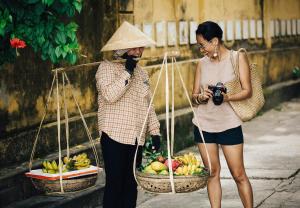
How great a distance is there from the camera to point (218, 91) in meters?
6.63

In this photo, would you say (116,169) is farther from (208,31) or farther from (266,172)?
(266,172)

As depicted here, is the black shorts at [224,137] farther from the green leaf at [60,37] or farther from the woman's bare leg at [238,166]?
the green leaf at [60,37]

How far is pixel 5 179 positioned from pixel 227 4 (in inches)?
309

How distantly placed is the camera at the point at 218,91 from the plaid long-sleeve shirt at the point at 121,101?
57cm

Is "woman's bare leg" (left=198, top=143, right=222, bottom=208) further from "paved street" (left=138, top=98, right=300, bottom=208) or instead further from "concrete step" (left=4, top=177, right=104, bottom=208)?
"concrete step" (left=4, top=177, right=104, bottom=208)

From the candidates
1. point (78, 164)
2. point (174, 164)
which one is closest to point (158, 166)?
point (174, 164)

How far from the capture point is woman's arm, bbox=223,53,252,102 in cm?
672

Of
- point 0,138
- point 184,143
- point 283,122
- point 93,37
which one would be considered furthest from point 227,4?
point 0,138

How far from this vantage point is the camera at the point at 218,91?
6.63 meters

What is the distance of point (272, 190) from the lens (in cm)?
883

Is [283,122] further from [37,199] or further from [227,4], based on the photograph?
[37,199]

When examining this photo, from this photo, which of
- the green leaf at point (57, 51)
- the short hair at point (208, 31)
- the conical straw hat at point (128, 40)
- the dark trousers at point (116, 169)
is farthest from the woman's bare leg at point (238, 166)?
the green leaf at point (57, 51)

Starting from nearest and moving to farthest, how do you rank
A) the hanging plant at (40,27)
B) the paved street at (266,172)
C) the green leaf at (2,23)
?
the green leaf at (2,23) < the hanging plant at (40,27) < the paved street at (266,172)

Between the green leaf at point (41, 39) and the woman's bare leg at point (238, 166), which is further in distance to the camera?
the woman's bare leg at point (238, 166)
